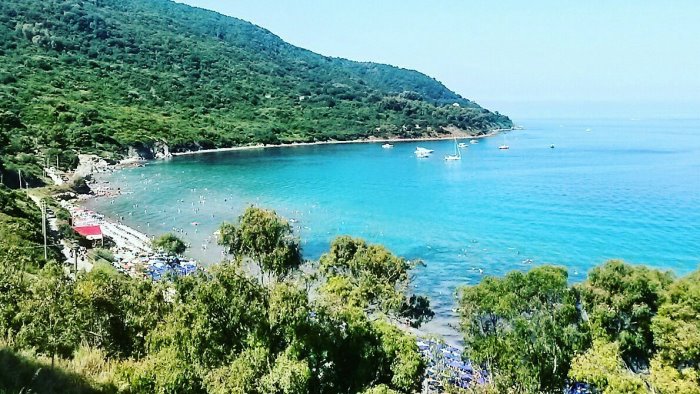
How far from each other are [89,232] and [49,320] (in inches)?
1322

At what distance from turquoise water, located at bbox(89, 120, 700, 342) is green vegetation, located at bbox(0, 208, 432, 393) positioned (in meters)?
16.9

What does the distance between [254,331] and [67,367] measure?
4.17m

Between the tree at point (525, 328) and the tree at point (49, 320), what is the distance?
12690mm

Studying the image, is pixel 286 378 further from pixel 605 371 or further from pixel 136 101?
pixel 136 101

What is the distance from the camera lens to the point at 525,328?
17.9m

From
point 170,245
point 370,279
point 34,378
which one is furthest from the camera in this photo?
point 170,245

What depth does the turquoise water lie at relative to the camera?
4666cm

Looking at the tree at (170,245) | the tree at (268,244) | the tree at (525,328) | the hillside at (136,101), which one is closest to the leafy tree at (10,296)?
the tree at (268,244)

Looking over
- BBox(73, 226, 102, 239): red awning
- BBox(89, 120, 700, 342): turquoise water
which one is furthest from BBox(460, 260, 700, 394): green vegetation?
BBox(73, 226, 102, 239): red awning

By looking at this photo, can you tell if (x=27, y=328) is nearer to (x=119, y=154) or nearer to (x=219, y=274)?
(x=219, y=274)

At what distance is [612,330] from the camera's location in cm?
1792

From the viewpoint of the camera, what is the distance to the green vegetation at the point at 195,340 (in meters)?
12.0

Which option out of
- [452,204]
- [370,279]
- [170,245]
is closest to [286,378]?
[370,279]

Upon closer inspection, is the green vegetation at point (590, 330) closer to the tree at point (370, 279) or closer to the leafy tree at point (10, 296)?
the tree at point (370, 279)
